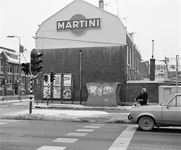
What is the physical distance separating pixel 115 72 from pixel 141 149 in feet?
60.8

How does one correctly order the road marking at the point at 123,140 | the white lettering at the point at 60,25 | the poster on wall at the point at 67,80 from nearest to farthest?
the road marking at the point at 123,140, the poster on wall at the point at 67,80, the white lettering at the point at 60,25

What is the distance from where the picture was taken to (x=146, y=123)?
1065 cm

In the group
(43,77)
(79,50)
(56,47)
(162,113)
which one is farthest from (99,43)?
(162,113)

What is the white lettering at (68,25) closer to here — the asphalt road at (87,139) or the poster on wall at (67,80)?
the poster on wall at (67,80)

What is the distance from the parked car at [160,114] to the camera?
399 inches

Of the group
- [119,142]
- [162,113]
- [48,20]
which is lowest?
[119,142]

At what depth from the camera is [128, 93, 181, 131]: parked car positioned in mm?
10133

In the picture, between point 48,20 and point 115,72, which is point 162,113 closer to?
point 115,72

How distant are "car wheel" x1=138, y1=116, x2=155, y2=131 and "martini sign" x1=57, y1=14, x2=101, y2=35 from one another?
17024 millimetres

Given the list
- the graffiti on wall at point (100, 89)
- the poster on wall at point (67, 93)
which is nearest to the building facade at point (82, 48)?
the poster on wall at point (67, 93)

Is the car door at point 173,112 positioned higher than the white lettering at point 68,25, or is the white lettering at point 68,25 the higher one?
the white lettering at point 68,25

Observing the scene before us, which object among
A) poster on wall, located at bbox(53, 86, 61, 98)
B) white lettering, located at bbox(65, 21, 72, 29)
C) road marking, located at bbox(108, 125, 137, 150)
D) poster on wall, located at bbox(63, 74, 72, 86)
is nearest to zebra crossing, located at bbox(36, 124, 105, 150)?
road marking, located at bbox(108, 125, 137, 150)

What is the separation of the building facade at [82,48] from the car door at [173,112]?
1498 cm

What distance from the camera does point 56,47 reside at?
91.7ft
